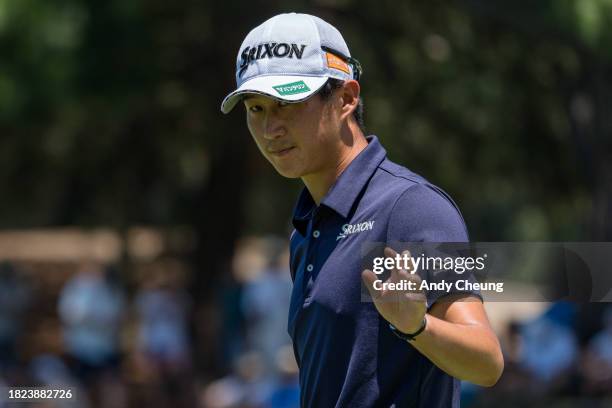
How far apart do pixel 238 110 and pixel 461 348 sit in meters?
10.1

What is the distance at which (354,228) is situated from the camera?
8.81ft

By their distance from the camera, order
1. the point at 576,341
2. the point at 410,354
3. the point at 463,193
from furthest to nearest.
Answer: the point at 463,193
the point at 576,341
the point at 410,354

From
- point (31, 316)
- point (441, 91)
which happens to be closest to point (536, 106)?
point (441, 91)

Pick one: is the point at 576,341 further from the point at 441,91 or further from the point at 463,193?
the point at 463,193

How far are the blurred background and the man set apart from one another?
552 cm

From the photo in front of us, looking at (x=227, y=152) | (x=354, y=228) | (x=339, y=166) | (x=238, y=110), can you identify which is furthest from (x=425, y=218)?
(x=227, y=152)

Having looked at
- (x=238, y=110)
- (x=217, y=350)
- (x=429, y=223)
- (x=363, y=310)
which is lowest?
(x=363, y=310)

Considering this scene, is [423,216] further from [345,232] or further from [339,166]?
[339,166]

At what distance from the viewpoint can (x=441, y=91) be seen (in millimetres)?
12703

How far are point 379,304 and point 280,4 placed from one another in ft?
30.0

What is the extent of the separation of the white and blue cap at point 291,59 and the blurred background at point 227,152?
18.1 ft

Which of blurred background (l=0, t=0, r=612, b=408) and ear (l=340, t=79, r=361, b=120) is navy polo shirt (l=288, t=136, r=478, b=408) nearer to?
ear (l=340, t=79, r=361, b=120)

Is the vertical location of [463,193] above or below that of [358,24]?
below

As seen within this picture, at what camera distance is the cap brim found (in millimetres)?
2723
